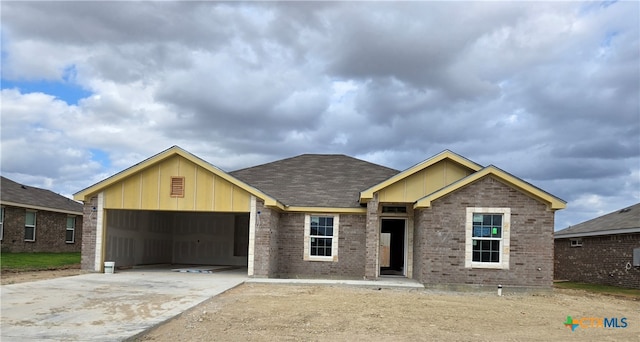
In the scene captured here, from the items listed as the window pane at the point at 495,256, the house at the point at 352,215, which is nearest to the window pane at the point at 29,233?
the house at the point at 352,215

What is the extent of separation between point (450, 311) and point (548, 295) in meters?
5.97

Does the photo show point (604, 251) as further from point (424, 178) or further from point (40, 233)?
point (40, 233)

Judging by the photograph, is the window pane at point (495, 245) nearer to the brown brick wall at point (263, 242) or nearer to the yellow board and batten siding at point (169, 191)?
the brown brick wall at point (263, 242)

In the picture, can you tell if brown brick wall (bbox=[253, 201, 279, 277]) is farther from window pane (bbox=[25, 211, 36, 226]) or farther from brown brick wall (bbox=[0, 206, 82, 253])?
window pane (bbox=[25, 211, 36, 226])

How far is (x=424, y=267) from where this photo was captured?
18.3m

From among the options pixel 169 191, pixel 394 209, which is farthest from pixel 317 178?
pixel 169 191

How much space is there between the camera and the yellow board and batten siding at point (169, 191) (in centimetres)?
1986

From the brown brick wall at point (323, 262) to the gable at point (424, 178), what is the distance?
1.30 meters

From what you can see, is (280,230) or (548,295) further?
(280,230)

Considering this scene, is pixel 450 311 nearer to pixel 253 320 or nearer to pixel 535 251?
pixel 253 320

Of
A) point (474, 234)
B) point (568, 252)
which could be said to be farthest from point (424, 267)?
point (568, 252)

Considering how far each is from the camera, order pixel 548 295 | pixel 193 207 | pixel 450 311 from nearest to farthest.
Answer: pixel 450 311, pixel 548 295, pixel 193 207

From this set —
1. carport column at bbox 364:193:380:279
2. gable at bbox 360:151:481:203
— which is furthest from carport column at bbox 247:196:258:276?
carport column at bbox 364:193:380:279

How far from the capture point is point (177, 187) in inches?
788
